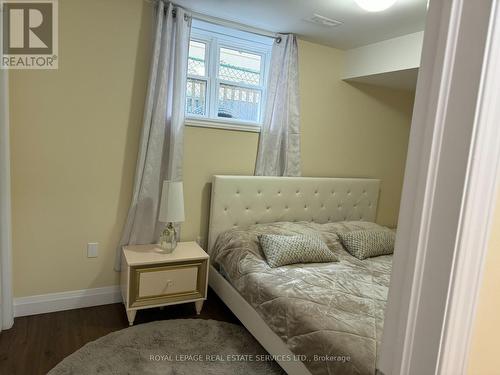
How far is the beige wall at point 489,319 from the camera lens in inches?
23.7

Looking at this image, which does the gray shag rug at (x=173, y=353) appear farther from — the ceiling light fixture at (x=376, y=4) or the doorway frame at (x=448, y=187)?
the ceiling light fixture at (x=376, y=4)

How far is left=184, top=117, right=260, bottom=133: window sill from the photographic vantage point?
9.61 ft

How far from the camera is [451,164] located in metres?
0.55

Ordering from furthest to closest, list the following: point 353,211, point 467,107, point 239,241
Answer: point 353,211, point 239,241, point 467,107

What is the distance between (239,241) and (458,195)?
2.30 metres

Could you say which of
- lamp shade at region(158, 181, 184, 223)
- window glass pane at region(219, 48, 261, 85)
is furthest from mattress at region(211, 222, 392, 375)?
window glass pane at region(219, 48, 261, 85)

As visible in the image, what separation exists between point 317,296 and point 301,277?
273 mm

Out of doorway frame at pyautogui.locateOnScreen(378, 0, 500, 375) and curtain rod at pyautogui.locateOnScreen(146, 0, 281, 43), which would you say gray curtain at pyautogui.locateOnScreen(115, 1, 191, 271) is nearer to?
curtain rod at pyautogui.locateOnScreen(146, 0, 281, 43)

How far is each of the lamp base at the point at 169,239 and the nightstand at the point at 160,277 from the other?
0.04m

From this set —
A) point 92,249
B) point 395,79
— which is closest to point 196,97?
point 92,249

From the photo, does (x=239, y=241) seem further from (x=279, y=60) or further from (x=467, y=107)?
(x=467, y=107)

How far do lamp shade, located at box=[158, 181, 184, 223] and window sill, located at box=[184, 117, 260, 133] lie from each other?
0.59 meters

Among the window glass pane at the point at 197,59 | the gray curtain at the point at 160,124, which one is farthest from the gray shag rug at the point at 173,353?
the window glass pane at the point at 197,59

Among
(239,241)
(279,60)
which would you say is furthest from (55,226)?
(279,60)
